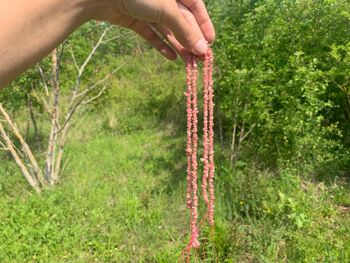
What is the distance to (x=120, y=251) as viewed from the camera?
3.53 meters

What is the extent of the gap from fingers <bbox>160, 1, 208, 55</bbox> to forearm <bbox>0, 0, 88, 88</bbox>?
0.26 meters

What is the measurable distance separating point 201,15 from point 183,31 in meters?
0.14

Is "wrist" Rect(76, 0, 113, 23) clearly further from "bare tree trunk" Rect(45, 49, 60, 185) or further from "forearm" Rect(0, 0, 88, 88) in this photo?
"bare tree trunk" Rect(45, 49, 60, 185)

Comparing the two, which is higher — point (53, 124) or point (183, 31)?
point (183, 31)

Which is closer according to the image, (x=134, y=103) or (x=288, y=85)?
(x=288, y=85)

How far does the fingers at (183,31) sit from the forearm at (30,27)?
0.86 feet

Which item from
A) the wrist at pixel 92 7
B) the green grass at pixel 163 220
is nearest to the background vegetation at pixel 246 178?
the green grass at pixel 163 220

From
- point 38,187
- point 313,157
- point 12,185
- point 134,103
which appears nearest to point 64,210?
point 38,187

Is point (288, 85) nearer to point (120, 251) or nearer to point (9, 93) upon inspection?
point (120, 251)

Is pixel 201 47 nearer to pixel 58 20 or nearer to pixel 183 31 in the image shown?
pixel 183 31

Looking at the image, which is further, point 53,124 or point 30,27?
point 53,124

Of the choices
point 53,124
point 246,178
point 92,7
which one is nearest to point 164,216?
point 246,178

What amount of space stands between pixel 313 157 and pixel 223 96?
1399 millimetres

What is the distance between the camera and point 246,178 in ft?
12.6
